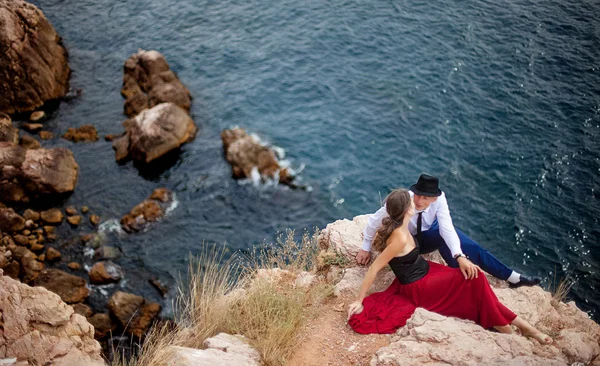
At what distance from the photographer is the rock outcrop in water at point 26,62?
19.8m

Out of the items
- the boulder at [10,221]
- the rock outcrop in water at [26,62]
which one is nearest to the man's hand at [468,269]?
the boulder at [10,221]

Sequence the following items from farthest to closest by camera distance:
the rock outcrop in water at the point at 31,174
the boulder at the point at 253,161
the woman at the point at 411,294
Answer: the boulder at the point at 253,161 < the rock outcrop in water at the point at 31,174 < the woman at the point at 411,294

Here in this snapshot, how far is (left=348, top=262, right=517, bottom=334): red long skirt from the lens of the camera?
22.7 ft

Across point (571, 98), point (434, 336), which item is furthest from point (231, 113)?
point (434, 336)

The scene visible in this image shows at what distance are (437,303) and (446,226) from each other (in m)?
1.21

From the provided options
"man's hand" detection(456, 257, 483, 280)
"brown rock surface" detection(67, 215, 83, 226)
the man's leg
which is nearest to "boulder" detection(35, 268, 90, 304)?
"brown rock surface" detection(67, 215, 83, 226)

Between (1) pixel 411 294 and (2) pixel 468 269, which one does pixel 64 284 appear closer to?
(1) pixel 411 294

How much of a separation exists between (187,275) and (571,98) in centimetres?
1552

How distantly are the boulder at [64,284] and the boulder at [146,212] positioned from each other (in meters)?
2.46

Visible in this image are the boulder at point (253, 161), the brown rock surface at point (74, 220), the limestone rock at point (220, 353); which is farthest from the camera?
the boulder at point (253, 161)

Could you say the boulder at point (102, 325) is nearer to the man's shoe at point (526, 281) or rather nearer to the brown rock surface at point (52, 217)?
the brown rock surface at point (52, 217)

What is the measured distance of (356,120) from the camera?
1938cm

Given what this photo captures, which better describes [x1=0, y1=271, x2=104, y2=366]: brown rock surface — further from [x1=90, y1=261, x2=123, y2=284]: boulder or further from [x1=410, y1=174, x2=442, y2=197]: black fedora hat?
[x1=90, y1=261, x2=123, y2=284]: boulder

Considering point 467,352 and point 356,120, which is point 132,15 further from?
point 467,352
